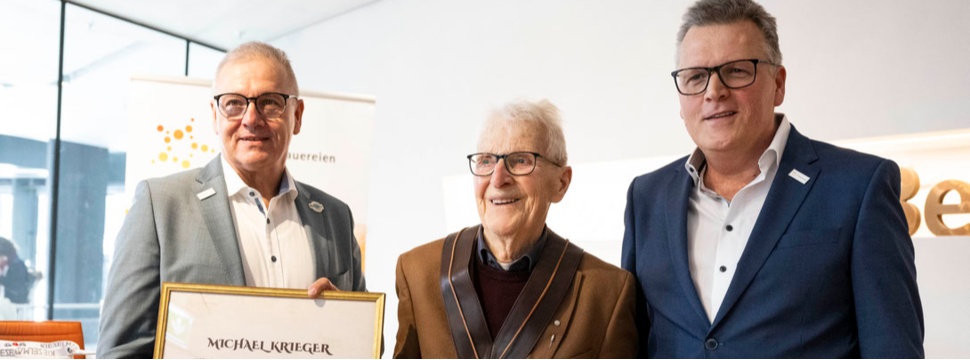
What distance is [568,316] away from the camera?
209 cm

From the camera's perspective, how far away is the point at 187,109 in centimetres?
435

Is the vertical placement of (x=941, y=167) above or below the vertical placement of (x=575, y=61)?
below

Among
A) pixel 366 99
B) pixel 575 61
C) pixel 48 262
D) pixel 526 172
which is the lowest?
pixel 48 262

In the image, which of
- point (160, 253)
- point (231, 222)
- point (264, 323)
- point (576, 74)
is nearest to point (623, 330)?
point (264, 323)

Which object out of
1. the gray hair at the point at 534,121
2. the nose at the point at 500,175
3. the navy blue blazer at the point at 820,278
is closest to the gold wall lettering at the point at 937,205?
the navy blue blazer at the point at 820,278

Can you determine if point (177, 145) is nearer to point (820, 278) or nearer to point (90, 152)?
point (820, 278)

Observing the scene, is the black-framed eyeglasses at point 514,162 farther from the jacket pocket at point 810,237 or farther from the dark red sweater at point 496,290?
the jacket pocket at point 810,237

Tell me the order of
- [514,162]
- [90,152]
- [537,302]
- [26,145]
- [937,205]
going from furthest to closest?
[90,152] < [26,145] < [937,205] < [514,162] < [537,302]

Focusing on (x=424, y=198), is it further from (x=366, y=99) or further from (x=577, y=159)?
(x=366, y=99)

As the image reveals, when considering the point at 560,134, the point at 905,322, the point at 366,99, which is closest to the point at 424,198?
the point at 366,99

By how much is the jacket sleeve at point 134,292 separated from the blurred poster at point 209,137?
2181 mm

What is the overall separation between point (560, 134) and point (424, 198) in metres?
4.84

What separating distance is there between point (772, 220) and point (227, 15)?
7188 millimetres

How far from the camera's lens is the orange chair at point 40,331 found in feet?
9.94
